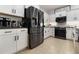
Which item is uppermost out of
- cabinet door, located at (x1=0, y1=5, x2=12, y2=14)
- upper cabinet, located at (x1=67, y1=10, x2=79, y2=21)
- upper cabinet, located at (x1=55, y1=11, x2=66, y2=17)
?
upper cabinet, located at (x1=55, y1=11, x2=66, y2=17)

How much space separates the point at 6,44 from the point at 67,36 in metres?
4.11

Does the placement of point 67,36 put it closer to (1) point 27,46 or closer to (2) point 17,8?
(1) point 27,46

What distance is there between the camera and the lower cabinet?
189cm

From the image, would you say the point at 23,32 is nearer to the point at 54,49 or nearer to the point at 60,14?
the point at 54,49

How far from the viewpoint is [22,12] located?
2.98m

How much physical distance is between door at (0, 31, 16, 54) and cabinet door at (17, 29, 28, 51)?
0.69 ft

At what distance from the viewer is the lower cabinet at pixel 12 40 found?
74.3 inches

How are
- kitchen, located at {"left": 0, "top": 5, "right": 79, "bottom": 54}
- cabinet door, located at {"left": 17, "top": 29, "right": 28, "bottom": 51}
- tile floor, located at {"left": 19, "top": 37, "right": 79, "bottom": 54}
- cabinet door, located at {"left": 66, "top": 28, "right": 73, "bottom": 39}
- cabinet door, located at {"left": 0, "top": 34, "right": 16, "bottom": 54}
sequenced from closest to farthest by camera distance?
cabinet door, located at {"left": 0, "top": 34, "right": 16, "bottom": 54} → kitchen, located at {"left": 0, "top": 5, "right": 79, "bottom": 54} → cabinet door, located at {"left": 17, "top": 29, "right": 28, "bottom": 51} → tile floor, located at {"left": 19, "top": 37, "right": 79, "bottom": 54} → cabinet door, located at {"left": 66, "top": 28, "right": 73, "bottom": 39}

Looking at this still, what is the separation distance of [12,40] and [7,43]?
0.63 feet

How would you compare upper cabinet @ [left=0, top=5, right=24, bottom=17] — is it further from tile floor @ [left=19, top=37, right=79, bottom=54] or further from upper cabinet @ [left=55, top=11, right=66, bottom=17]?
upper cabinet @ [left=55, top=11, right=66, bottom=17]

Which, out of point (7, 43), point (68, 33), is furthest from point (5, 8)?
point (68, 33)

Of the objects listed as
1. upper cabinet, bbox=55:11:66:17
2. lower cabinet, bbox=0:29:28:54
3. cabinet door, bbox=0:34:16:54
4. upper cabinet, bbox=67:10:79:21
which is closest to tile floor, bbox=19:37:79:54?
lower cabinet, bbox=0:29:28:54

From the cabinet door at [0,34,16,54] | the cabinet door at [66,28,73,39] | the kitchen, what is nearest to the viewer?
the cabinet door at [0,34,16,54]

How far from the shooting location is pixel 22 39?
2.61 metres
